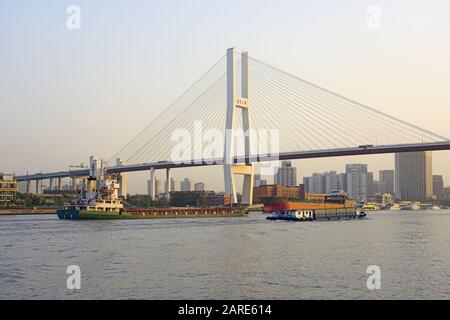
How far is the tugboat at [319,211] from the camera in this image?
1971 inches

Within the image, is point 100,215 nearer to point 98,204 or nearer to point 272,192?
point 98,204

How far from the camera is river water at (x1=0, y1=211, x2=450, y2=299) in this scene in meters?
13.3

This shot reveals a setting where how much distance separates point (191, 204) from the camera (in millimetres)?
91250

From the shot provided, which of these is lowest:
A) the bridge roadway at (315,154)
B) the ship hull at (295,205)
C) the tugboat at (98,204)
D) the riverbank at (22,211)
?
the riverbank at (22,211)

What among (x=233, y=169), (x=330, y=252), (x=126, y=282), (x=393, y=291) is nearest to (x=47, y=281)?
(x=126, y=282)

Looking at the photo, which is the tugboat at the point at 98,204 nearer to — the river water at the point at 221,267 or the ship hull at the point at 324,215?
the ship hull at the point at 324,215

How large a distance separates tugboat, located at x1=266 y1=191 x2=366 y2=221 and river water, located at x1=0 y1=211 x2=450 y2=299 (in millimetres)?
23389

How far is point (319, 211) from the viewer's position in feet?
172

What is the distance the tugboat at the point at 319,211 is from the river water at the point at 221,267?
76.7ft

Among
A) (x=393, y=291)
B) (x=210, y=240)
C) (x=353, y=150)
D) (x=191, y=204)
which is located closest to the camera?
(x=393, y=291)

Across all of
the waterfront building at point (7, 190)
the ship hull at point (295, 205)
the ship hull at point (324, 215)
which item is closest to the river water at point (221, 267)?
the ship hull at point (324, 215)

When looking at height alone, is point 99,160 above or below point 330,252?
above

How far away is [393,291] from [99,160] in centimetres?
4173
